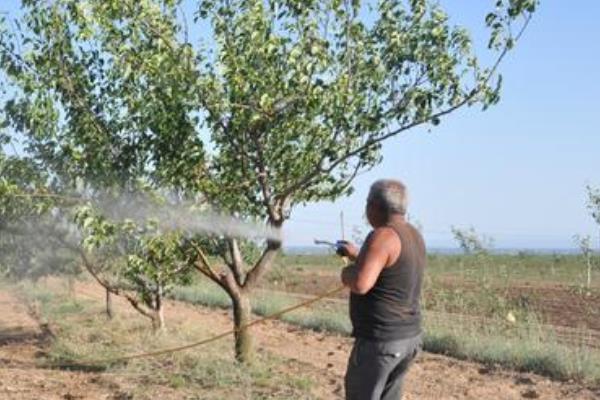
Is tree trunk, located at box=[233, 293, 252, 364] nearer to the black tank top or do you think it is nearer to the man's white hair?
the black tank top

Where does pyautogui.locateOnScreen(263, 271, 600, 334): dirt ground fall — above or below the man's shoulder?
below

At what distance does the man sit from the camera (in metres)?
5.18

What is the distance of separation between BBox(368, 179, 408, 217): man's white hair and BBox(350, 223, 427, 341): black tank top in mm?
94

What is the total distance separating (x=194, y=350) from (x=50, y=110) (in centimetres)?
402

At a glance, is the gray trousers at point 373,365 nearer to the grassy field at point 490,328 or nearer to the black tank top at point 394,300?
the black tank top at point 394,300

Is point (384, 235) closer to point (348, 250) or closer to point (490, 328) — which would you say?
point (348, 250)

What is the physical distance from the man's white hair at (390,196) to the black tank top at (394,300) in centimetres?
9

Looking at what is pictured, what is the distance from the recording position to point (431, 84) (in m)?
9.09

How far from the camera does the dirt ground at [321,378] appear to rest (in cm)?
930

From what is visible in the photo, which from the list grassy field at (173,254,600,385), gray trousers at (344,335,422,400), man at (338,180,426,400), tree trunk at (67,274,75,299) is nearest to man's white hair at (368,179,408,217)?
man at (338,180,426,400)

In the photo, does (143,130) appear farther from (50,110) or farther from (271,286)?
(271,286)

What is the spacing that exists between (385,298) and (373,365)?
0.39 meters

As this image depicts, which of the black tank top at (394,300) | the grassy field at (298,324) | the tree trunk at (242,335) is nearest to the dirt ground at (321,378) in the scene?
the grassy field at (298,324)

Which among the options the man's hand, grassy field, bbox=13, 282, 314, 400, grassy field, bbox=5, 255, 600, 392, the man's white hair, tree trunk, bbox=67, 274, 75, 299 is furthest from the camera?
tree trunk, bbox=67, 274, 75, 299
